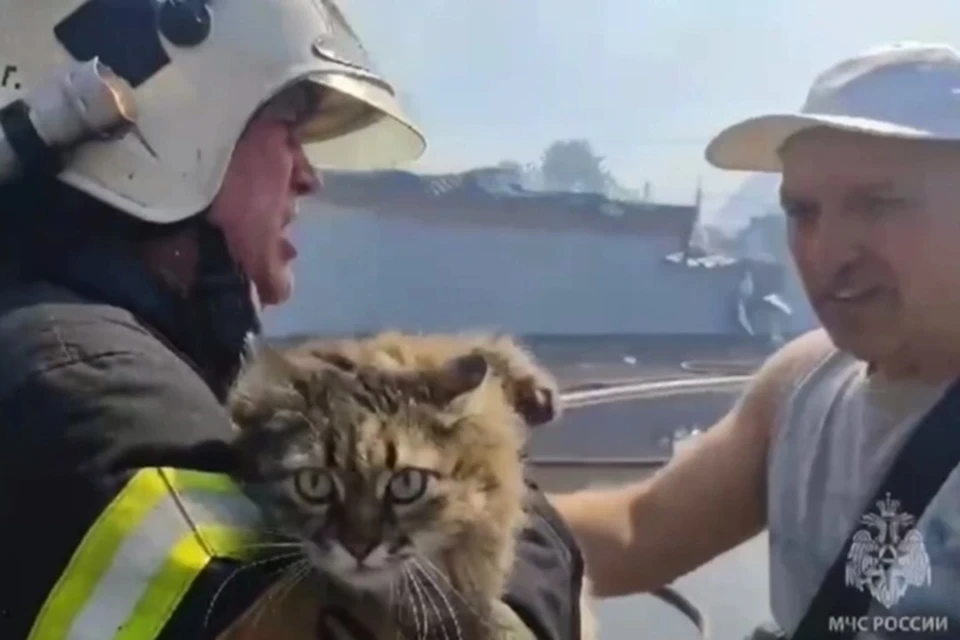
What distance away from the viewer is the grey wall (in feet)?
4.13

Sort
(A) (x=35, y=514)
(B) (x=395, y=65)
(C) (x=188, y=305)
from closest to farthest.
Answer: (A) (x=35, y=514)
(C) (x=188, y=305)
(B) (x=395, y=65)

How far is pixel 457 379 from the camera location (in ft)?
3.51

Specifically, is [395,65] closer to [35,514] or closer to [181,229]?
[181,229]

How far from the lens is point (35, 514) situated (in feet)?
3.11

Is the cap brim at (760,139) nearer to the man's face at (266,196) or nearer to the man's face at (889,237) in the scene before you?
the man's face at (889,237)

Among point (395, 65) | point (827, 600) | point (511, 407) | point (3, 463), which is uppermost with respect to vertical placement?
point (395, 65)

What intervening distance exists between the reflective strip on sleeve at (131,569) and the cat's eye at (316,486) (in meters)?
0.08

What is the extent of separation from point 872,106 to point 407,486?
1.75 feet

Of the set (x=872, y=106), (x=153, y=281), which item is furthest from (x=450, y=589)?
(x=872, y=106)

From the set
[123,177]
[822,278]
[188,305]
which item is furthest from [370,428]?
[822,278]

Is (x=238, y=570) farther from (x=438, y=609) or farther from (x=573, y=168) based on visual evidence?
(x=573, y=168)

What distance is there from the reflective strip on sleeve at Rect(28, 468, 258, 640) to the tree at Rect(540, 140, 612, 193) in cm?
48

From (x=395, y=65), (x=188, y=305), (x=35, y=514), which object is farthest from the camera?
(x=395, y=65)

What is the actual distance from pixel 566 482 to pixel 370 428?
0.34 m
